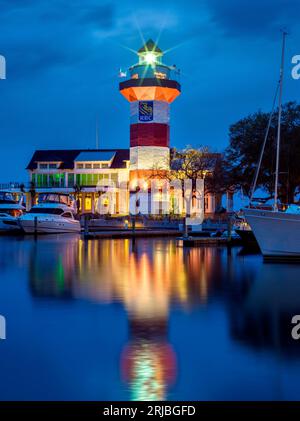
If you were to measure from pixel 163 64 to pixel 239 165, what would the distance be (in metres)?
21.5

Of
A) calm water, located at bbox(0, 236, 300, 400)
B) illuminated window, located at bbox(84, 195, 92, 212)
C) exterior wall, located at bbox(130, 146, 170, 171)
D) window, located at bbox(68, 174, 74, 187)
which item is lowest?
calm water, located at bbox(0, 236, 300, 400)

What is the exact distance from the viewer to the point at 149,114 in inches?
2864

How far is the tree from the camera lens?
53625mm

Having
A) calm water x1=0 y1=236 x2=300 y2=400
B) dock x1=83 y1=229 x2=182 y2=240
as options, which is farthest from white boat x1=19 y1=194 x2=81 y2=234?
calm water x1=0 y1=236 x2=300 y2=400

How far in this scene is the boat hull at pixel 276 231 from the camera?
88.4ft

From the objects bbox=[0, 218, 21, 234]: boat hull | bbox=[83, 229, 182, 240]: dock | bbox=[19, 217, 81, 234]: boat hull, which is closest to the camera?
bbox=[83, 229, 182, 240]: dock

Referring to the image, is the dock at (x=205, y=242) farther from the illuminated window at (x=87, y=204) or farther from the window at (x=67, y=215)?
the illuminated window at (x=87, y=204)

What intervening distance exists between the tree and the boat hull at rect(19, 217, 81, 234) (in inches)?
607

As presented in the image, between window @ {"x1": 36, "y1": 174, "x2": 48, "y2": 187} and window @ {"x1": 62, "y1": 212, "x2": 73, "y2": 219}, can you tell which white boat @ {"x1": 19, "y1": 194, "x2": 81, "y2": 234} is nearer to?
window @ {"x1": 62, "y1": 212, "x2": 73, "y2": 219}

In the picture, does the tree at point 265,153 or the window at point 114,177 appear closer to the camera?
the tree at point 265,153

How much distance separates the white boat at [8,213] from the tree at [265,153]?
19.3 metres

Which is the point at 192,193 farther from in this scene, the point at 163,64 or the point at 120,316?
the point at 120,316

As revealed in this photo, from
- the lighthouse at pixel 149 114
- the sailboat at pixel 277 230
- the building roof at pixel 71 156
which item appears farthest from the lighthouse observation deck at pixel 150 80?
the sailboat at pixel 277 230

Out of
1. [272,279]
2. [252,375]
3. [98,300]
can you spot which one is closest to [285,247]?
[272,279]
